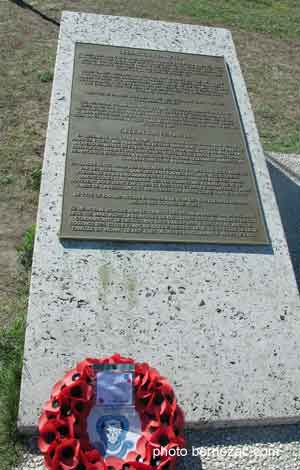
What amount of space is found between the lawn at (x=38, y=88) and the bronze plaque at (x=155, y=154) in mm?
1166

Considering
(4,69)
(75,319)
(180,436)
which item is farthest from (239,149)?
(4,69)

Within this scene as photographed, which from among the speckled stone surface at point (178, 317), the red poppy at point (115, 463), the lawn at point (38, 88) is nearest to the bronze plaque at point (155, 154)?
the speckled stone surface at point (178, 317)

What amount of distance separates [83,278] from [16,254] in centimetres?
156

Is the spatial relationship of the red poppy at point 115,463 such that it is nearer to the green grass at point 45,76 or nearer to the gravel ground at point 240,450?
the gravel ground at point 240,450

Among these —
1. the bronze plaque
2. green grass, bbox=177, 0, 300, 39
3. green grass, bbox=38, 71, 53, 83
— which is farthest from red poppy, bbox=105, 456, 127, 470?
green grass, bbox=177, 0, 300, 39

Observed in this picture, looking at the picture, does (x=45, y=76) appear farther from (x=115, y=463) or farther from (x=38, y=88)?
(x=115, y=463)

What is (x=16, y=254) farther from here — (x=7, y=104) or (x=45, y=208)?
(x=7, y=104)

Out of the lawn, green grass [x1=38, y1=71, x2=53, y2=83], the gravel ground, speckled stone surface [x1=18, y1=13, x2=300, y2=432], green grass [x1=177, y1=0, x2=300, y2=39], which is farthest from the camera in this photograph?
green grass [x1=177, y1=0, x2=300, y2=39]

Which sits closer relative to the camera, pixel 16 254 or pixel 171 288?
pixel 171 288

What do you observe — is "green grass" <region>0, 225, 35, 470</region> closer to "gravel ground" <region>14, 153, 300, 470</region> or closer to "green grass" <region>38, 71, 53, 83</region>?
"gravel ground" <region>14, 153, 300, 470</region>

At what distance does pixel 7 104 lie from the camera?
6.37 metres

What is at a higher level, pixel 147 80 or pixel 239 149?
pixel 147 80

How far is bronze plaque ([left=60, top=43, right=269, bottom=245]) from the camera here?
3.24 meters

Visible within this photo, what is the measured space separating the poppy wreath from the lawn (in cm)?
45
